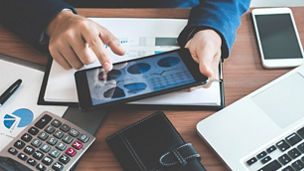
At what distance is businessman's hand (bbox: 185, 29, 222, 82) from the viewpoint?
0.52m

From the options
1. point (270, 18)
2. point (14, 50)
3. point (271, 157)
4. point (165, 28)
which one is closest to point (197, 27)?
point (165, 28)

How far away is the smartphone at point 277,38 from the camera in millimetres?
581

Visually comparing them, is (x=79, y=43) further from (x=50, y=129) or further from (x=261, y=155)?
(x=261, y=155)

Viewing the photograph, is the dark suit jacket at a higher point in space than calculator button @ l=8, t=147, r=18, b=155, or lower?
higher

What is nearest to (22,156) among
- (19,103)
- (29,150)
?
(29,150)

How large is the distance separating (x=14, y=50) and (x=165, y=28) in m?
0.32

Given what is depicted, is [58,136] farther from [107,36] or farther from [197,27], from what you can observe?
[197,27]

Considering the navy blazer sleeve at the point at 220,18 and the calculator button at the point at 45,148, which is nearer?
the calculator button at the point at 45,148

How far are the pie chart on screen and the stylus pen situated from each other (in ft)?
0.10

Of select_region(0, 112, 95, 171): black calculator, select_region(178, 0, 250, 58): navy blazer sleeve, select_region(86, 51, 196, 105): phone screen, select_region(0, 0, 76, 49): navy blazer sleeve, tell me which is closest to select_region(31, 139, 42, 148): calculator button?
select_region(0, 112, 95, 171): black calculator

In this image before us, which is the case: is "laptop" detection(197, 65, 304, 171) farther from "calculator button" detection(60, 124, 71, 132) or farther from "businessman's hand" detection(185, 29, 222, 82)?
"calculator button" detection(60, 124, 71, 132)

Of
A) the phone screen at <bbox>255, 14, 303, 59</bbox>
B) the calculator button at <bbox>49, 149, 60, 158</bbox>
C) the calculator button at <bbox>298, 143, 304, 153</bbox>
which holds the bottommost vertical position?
the calculator button at <bbox>49, 149, 60, 158</bbox>

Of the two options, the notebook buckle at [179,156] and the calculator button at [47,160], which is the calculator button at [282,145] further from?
the calculator button at [47,160]

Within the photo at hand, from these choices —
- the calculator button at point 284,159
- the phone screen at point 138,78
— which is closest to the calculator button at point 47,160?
the phone screen at point 138,78
